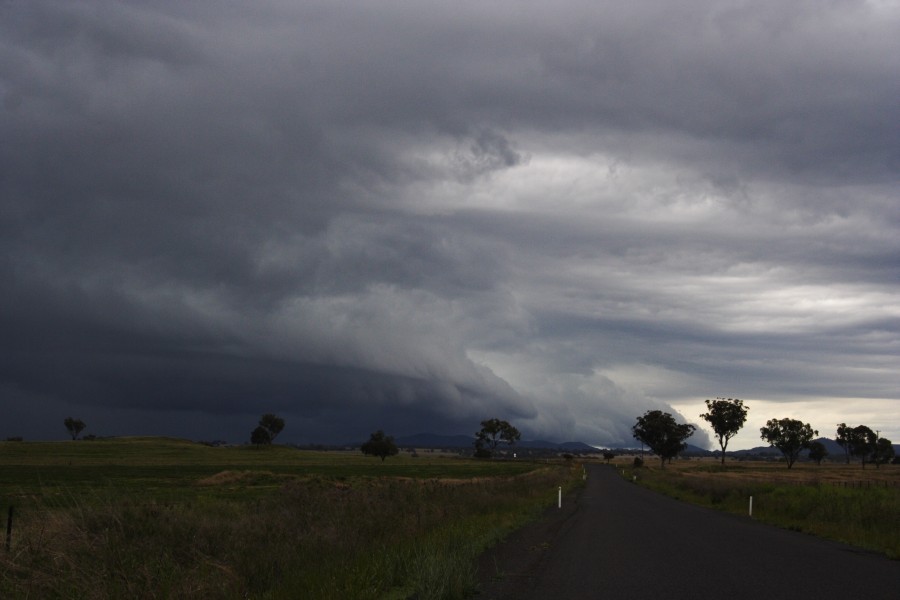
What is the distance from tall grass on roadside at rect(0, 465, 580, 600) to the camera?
1137 cm

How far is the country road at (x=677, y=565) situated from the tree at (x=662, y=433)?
126534 millimetres

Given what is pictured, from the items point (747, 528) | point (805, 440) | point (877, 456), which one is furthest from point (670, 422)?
point (747, 528)

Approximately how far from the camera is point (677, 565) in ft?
52.5

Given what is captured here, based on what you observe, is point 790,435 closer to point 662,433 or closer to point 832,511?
point 662,433

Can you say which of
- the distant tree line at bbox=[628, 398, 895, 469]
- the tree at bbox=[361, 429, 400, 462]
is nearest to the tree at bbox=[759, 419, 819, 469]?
the distant tree line at bbox=[628, 398, 895, 469]

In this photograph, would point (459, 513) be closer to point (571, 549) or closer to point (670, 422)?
point (571, 549)

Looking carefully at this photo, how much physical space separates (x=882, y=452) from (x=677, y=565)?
19360cm

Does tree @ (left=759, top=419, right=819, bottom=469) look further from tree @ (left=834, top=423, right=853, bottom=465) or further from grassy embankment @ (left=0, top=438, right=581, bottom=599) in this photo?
grassy embankment @ (left=0, top=438, right=581, bottom=599)

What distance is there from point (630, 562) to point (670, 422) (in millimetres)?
147881

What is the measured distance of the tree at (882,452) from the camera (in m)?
172

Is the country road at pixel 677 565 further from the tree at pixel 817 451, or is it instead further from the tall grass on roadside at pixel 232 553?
the tree at pixel 817 451

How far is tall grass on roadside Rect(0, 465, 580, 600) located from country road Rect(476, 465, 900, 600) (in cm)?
129

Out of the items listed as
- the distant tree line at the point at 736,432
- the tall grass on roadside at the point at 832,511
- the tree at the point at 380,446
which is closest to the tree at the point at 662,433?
the distant tree line at the point at 736,432

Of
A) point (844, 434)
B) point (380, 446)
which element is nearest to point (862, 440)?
point (844, 434)
